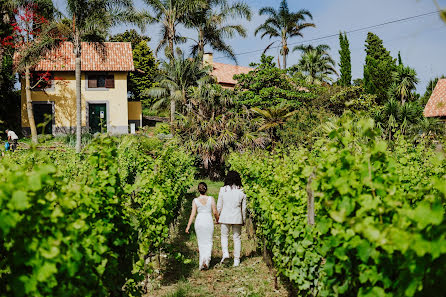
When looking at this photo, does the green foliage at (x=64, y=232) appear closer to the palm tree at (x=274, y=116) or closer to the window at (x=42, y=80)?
the palm tree at (x=274, y=116)

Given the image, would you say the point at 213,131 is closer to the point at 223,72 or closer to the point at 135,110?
the point at 135,110

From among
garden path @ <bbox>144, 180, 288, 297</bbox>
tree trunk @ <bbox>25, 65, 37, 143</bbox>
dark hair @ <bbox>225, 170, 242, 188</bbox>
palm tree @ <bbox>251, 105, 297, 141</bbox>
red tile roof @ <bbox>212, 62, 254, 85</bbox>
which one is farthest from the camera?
red tile roof @ <bbox>212, 62, 254, 85</bbox>

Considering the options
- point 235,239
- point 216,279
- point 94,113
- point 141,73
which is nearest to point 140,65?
point 141,73

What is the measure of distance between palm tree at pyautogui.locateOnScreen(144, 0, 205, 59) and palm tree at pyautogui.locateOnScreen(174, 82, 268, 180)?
902cm

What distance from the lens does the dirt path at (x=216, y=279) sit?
6.20 m

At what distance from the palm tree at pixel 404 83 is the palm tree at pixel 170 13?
16.7 m

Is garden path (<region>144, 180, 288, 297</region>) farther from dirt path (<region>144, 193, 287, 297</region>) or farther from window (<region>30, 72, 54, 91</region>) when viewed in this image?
window (<region>30, 72, 54, 91</region>)

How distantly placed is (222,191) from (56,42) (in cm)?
2211

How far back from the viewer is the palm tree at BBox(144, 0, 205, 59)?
29.4 metres

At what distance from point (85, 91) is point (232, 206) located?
88.8 feet

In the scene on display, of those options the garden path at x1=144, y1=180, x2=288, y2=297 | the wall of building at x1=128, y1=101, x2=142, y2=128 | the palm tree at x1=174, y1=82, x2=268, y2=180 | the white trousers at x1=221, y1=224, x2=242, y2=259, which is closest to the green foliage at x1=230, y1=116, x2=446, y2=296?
the garden path at x1=144, y1=180, x2=288, y2=297

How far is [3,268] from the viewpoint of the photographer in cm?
383

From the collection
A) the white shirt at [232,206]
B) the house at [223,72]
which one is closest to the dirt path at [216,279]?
the white shirt at [232,206]

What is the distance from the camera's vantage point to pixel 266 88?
27.7 m
